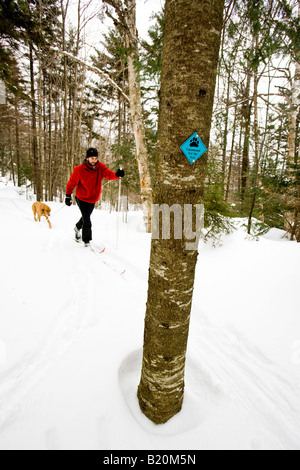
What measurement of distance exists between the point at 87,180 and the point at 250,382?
Answer: 433cm

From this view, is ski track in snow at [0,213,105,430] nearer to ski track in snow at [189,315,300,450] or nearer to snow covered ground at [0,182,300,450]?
snow covered ground at [0,182,300,450]

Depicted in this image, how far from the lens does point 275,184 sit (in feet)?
20.0

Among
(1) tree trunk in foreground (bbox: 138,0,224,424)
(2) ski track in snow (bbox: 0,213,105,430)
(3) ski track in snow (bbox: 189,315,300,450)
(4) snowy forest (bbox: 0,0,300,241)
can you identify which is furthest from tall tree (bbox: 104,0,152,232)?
(1) tree trunk in foreground (bbox: 138,0,224,424)

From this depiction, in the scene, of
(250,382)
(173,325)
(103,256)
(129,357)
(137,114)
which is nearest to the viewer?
(173,325)

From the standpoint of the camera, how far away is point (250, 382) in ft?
6.46

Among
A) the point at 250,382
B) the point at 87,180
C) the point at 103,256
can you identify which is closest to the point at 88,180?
the point at 87,180

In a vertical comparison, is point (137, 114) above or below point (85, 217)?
above

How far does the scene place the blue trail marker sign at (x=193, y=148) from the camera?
112cm

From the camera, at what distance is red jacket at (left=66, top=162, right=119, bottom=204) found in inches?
172

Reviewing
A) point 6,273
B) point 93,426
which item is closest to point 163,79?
point 93,426

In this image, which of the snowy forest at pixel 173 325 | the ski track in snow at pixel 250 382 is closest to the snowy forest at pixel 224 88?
the snowy forest at pixel 173 325

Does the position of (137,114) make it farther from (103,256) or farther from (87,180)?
(103,256)

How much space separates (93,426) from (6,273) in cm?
262

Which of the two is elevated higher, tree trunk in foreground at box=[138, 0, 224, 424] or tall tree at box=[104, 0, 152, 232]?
tall tree at box=[104, 0, 152, 232]
